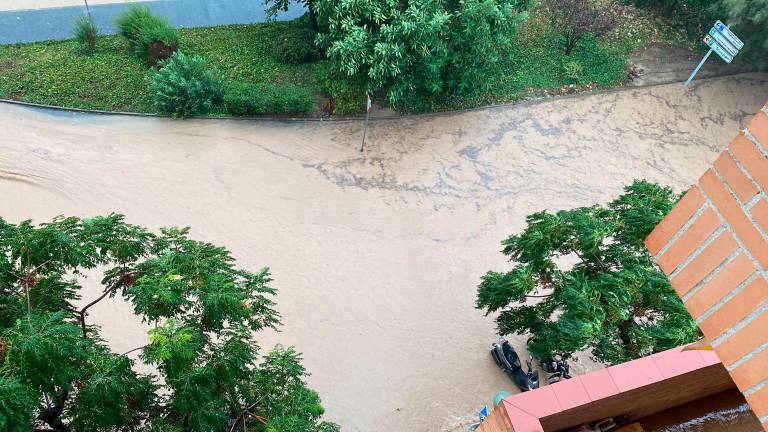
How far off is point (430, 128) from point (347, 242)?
439cm

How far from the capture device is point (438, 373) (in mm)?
10703

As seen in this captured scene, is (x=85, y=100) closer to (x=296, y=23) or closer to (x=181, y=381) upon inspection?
(x=296, y=23)

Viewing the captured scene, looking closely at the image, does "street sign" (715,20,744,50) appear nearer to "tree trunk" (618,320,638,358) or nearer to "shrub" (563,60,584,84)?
→ "shrub" (563,60,584,84)

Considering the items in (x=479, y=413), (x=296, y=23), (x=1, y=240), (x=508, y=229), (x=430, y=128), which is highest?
(x=296, y=23)

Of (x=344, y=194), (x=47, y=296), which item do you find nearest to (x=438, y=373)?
(x=344, y=194)

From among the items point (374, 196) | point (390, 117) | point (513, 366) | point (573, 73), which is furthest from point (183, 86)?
point (573, 73)

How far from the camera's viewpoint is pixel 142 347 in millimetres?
6020

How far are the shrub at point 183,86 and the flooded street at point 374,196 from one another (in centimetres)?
43

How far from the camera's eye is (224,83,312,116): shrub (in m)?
14.0

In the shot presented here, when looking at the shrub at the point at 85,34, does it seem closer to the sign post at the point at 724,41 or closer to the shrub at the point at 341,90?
the shrub at the point at 341,90

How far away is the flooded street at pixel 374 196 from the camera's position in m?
10.7

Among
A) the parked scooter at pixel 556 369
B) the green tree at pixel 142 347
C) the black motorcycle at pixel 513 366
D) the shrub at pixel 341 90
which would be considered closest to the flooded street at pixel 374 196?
the black motorcycle at pixel 513 366

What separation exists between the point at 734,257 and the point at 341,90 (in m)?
12.5

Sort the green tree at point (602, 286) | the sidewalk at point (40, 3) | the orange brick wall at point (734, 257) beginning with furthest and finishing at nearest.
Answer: the sidewalk at point (40, 3) → the green tree at point (602, 286) → the orange brick wall at point (734, 257)
